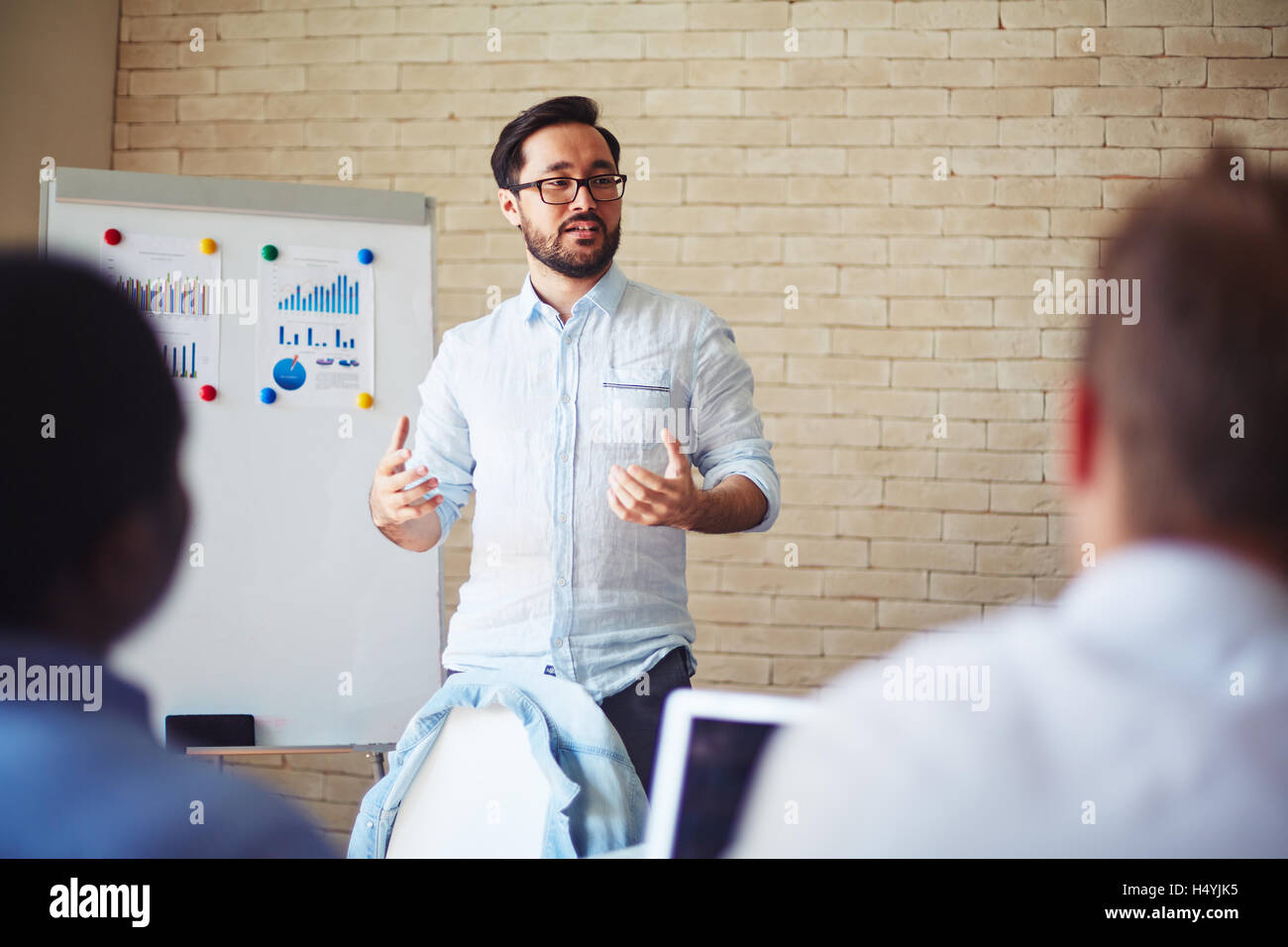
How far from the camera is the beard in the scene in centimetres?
167

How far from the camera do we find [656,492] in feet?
4.27

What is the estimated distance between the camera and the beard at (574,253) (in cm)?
167

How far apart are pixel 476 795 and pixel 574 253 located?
91cm

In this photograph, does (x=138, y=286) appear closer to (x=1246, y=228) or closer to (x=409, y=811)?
(x=409, y=811)

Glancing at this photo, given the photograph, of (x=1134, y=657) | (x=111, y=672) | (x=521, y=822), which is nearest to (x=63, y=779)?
(x=111, y=672)

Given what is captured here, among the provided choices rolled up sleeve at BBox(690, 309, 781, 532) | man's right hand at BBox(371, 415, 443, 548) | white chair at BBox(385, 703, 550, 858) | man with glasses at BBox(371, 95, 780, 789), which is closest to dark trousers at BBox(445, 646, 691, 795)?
man with glasses at BBox(371, 95, 780, 789)

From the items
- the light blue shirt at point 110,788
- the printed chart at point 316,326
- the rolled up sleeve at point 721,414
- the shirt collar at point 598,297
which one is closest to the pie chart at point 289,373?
the printed chart at point 316,326

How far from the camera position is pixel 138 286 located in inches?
75.5

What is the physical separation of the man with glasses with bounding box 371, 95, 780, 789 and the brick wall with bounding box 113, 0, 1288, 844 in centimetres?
87

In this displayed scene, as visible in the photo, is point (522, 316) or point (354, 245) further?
point (354, 245)

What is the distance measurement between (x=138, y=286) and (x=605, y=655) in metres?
1.23

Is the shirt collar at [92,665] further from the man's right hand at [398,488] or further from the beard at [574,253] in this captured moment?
the beard at [574,253]

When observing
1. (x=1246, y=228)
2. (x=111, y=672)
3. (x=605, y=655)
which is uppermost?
(x=1246, y=228)

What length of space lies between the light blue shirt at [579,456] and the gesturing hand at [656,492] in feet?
0.73
